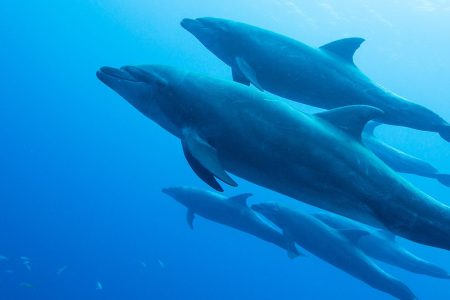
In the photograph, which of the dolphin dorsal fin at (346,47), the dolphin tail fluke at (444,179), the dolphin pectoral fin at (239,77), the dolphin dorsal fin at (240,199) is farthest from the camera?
the dolphin dorsal fin at (240,199)

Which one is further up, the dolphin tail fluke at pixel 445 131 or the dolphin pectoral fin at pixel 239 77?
the dolphin tail fluke at pixel 445 131

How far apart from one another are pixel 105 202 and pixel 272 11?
44290 mm

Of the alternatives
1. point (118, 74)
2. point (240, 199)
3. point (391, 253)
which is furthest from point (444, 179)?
point (118, 74)

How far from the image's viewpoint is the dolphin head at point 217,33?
21.6 ft

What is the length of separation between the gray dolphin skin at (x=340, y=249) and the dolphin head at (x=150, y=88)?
760 centimetres

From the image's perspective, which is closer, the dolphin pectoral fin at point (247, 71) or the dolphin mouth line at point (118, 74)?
the dolphin mouth line at point (118, 74)

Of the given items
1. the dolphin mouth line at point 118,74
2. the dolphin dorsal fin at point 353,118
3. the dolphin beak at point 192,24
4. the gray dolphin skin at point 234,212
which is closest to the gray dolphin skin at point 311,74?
the dolphin beak at point 192,24

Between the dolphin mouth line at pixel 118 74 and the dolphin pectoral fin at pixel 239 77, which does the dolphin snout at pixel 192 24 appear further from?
the dolphin mouth line at pixel 118 74

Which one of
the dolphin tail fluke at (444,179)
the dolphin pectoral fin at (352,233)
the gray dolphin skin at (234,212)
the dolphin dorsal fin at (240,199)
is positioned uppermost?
the dolphin tail fluke at (444,179)

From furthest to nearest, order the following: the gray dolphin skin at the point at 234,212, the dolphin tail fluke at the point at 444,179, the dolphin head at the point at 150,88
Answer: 1. the gray dolphin skin at the point at 234,212
2. the dolphin tail fluke at the point at 444,179
3. the dolphin head at the point at 150,88

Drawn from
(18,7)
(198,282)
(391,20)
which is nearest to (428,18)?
(391,20)

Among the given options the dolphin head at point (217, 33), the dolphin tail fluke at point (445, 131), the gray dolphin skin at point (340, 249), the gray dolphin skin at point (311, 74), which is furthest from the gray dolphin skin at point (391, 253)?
the dolphin head at point (217, 33)

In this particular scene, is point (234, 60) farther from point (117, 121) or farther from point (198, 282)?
point (117, 121)

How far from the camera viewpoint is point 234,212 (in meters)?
14.1
